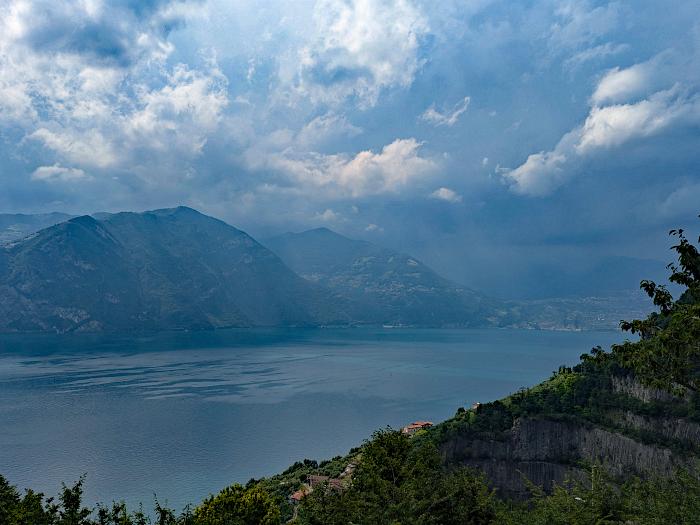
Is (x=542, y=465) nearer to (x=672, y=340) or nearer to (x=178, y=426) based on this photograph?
(x=672, y=340)

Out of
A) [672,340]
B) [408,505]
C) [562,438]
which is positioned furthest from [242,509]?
[562,438]

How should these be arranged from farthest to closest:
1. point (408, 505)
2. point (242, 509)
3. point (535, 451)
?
point (535, 451) < point (242, 509) < point (408, 505)

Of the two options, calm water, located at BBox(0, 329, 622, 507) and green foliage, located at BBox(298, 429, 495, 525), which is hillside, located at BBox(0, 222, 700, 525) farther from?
calm water, located at BBox(0, 329, 622, 507)

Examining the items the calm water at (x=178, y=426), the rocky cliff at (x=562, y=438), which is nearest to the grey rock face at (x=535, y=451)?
the rocky cliff at (x=562, y=438)

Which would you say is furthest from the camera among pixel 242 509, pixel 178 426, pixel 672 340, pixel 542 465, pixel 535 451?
pixel 178 426

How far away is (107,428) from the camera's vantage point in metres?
132

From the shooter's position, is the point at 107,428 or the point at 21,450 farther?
the point at 107,428

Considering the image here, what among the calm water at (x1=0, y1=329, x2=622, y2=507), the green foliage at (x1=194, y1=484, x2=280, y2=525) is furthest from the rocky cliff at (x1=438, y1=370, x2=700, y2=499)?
the green foliage at (x1=194, y1=484, x2=280, y2=525)

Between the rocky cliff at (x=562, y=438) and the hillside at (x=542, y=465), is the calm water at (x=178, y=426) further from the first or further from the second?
the rocky cliff at (x=562, y=438)

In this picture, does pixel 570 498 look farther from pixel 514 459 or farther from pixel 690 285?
pixel 514 459

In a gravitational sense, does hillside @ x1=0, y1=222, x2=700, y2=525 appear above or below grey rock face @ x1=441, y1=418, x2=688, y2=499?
above

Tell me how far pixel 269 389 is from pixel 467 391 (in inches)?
3228

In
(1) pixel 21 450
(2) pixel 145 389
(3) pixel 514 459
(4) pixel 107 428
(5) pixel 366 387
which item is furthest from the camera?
(5) pixel 366 387

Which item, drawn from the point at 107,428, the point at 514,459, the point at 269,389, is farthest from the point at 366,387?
the point at 514,459
